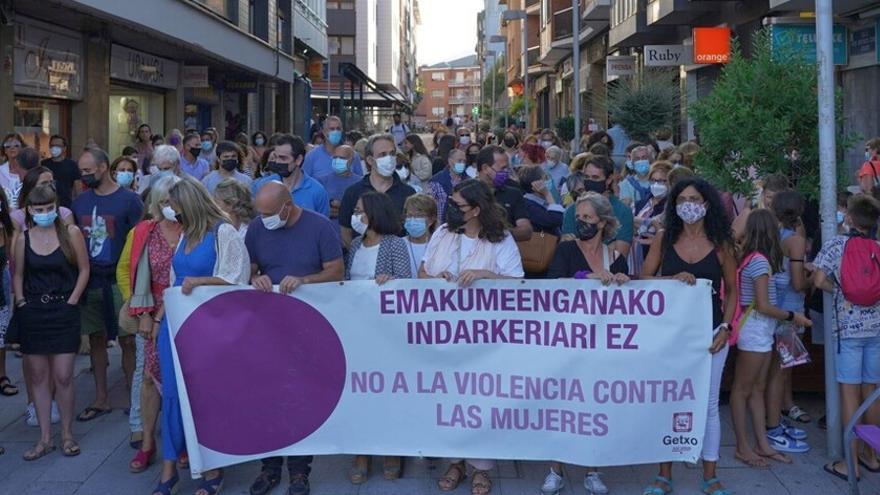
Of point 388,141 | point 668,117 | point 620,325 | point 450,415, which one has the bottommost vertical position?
point 450,415

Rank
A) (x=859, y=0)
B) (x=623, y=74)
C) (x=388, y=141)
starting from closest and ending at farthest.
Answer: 1. (x=388, y=141)
2. (x=859, y=0)
3. (x=623, y=74)

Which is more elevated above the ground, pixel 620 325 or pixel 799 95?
pixel 799 95

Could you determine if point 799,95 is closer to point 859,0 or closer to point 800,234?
point 800,234

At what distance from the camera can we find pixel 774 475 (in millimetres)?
6363

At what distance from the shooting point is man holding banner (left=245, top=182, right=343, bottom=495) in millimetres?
6043

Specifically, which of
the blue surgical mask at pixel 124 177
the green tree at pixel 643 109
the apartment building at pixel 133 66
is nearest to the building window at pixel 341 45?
the apartment building at pixel 133 66

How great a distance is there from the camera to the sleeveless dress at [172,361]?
609 cm

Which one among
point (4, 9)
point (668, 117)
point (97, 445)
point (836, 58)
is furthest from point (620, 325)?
point (668, 117)

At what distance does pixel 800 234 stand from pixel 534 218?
6.33 feet

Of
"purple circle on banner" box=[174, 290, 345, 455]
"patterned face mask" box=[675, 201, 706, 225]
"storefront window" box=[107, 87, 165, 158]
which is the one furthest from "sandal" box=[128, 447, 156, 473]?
"storefront window" box=[107, 87, 165, 158]

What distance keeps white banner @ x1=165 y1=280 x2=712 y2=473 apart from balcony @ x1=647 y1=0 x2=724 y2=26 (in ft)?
59.0

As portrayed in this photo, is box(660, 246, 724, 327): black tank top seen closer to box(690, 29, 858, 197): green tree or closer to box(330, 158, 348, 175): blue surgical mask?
box(690, 29, 858, 197): green tree

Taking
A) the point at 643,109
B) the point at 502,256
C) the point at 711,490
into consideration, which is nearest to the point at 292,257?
the point at 502,256

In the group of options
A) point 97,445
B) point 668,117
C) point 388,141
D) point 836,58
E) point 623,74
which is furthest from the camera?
point 623,74
